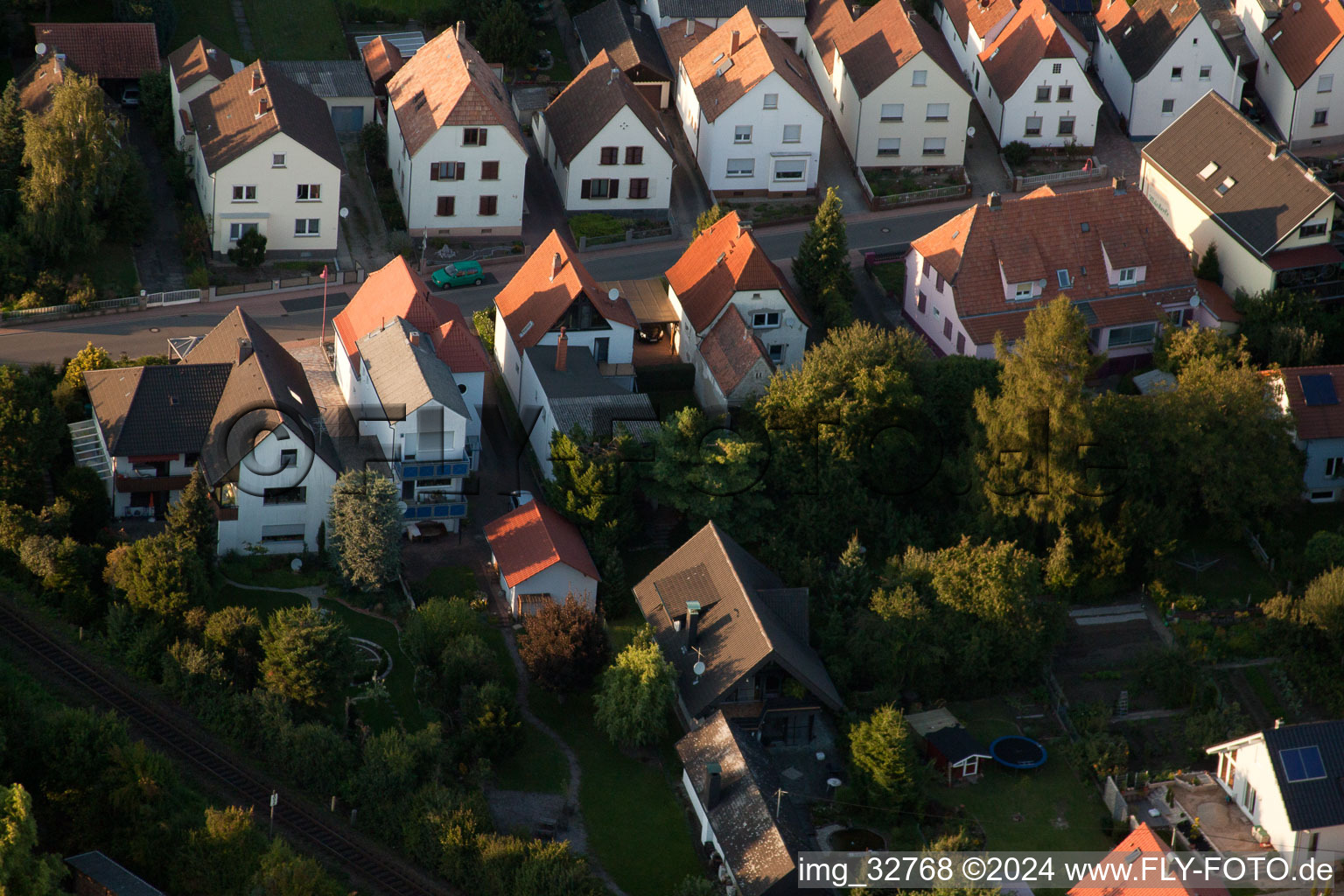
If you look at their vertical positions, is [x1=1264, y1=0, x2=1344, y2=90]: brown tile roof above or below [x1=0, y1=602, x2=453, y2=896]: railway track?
above

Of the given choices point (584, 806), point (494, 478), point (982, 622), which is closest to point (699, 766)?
point (584, 806)

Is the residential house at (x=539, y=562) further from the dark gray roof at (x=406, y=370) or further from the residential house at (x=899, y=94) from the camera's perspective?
the residential house at (x=899, y=94)

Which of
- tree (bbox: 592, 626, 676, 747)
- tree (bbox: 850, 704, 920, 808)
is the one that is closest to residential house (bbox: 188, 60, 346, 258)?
tree (bbox: 592, 626, 676, 747)

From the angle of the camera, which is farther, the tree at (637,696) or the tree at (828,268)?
the tree at (828,268)

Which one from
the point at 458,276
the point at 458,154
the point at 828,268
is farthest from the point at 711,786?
the point at 458,154

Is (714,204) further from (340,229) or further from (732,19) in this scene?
(340,229)

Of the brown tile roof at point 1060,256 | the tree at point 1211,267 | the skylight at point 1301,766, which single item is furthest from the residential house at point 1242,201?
the skylight at point 1301,766

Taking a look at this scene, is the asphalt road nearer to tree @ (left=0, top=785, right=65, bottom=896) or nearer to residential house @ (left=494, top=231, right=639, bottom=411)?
residential house @ (left=494, top=231, right=639, bottom=411)
